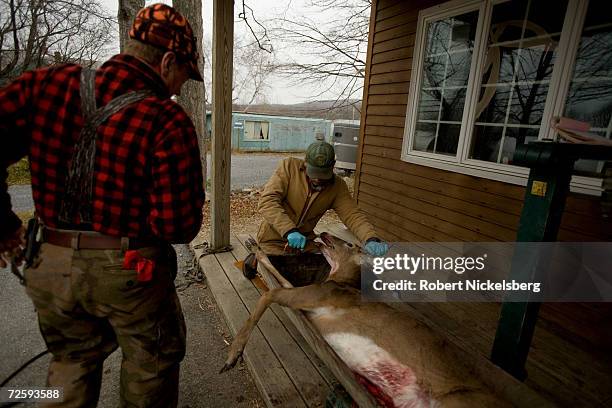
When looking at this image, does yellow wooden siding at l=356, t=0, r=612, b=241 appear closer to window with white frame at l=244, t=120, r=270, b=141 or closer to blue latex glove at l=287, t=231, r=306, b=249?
blue latex glove at l=287, t=231, r=306, b=249

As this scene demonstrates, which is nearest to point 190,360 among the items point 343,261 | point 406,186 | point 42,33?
point 343,261

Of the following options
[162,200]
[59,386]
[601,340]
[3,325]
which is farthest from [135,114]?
[601,340]

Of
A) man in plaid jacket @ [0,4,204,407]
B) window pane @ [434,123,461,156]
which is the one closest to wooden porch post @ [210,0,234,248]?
man in plaid jacket @ [0,4,204,407]

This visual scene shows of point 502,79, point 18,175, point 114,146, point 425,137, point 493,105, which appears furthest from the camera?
point 18,175

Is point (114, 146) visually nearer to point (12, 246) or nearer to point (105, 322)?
point (12, 246)

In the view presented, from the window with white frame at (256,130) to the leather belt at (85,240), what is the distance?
20869mm

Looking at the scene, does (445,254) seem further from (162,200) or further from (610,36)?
(162,200)

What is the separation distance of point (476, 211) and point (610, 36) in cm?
189

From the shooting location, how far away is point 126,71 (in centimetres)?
142

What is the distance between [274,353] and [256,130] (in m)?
20.9

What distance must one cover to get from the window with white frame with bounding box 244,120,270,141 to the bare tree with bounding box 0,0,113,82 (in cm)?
968

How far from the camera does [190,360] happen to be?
2.72 meters

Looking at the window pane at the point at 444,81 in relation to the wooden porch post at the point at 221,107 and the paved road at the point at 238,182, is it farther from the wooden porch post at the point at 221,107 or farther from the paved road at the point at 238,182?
the paved road at the point at 238,182

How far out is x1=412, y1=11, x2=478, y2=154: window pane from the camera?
13.1 feet
